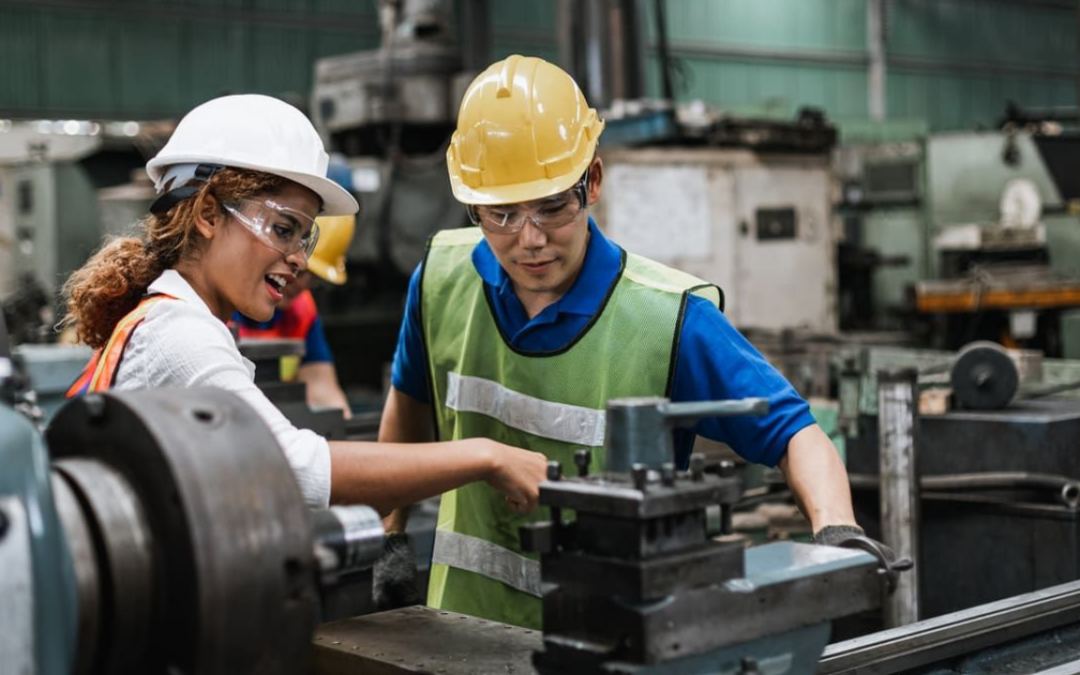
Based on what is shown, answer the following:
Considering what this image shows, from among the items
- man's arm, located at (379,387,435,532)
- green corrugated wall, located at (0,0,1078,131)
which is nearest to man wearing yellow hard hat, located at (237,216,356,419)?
man's arm, located at (379,387,435,532)

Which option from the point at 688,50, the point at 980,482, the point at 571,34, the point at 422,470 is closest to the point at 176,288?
the point at 422,470

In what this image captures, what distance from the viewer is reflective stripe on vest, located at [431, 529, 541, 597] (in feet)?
5.41

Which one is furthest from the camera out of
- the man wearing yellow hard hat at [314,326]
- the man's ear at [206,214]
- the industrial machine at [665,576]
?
the man wearing yellow hard hat at [314,326]

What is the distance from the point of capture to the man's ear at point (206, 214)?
4.48ft

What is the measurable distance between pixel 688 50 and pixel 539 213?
11.5 metres

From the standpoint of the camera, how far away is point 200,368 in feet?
3.89

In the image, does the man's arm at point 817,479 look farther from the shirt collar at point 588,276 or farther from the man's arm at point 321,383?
the man's arm at point 321,383

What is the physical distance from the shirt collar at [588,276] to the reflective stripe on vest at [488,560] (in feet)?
1.14

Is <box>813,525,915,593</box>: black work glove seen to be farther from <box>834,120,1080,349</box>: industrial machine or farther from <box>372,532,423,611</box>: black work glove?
<box>834,120,1080,349</box>: industrial machine

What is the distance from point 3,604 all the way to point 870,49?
14022 millimetres

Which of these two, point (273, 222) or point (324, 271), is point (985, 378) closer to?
point (324, 271)

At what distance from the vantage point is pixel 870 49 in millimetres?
13711

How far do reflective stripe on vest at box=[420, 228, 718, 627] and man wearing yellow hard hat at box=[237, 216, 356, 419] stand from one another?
61.4 inches

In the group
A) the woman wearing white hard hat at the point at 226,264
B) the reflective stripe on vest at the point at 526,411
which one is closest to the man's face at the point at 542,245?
the reflective stripe on vest at the point at 526,411
